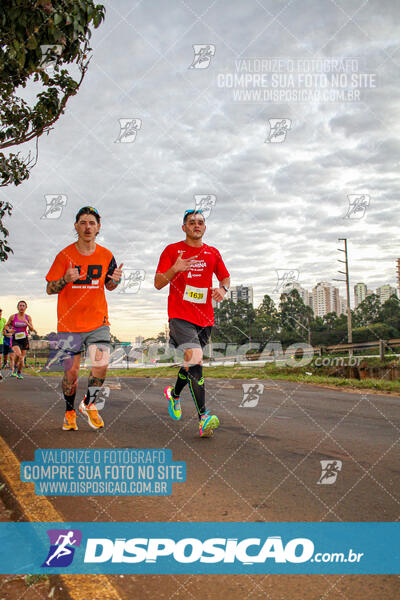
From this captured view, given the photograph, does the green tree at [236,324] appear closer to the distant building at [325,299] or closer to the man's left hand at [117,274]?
the distant building at [325,299]

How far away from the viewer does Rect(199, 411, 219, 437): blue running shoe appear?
482 centimetres

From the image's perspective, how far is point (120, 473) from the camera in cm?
365

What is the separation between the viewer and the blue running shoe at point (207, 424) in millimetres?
4816

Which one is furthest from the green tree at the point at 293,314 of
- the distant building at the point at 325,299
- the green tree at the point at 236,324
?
the distant building at the point at 325,299

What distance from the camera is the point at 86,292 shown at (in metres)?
4.91

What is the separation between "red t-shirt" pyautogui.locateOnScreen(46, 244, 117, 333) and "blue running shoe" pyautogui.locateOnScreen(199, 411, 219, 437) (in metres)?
1.40

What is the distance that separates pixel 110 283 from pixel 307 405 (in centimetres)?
458

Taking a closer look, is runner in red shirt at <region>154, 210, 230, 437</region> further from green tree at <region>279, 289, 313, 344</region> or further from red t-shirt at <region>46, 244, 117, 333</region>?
green tree at <region>279, 289, 313, 344</region>

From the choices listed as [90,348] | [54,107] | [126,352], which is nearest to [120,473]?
[90,348]

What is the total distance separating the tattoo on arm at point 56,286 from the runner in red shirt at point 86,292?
0.16ft

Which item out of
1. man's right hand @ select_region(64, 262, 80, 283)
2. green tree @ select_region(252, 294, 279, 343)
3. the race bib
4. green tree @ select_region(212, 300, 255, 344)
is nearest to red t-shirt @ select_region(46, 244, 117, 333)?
man's right hand @ select_region(64, 262, 80, 283)

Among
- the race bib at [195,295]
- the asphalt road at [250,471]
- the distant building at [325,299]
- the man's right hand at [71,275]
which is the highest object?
the distant building at [325,299]

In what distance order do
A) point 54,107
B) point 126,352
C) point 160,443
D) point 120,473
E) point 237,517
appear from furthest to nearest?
point 126,352 → point 54,107 → point 160,443 → point 120,473 → point 237,517

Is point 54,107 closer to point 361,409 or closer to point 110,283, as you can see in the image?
point 110,283
